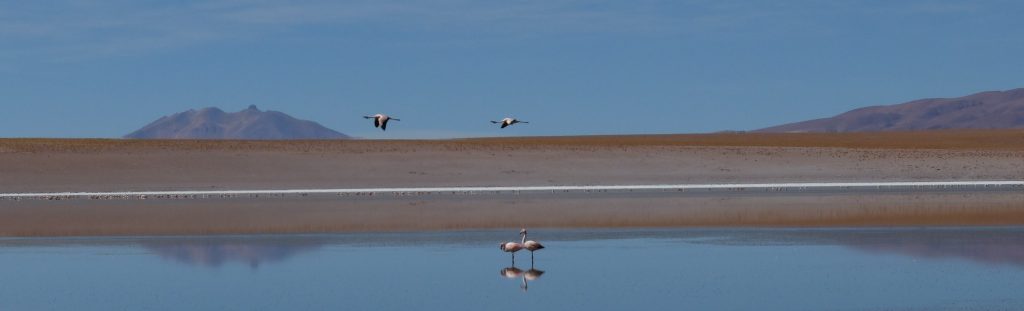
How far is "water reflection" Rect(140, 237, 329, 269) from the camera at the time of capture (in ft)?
60.9

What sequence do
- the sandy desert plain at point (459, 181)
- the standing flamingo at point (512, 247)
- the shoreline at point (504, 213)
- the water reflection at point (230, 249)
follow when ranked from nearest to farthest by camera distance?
the standing flamingo at point (512, 247)
the water reflection at point (230, 249)
the shoreline at point (504, 213)
the sandy desert plain at point (459, 181)

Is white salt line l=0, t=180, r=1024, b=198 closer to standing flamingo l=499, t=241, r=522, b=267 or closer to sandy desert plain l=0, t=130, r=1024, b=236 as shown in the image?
sandy desert plain l=0, t=130, r=1024, b=236

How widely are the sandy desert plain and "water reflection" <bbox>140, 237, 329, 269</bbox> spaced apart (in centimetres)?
163

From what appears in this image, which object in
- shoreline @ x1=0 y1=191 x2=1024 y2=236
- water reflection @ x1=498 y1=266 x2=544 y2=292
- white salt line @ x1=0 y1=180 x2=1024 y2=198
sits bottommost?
water reflection @ x1=498 y1=266 x2=544 y2=292

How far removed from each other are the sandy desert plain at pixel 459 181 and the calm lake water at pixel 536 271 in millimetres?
2398

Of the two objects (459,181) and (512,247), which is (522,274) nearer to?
(512,247)

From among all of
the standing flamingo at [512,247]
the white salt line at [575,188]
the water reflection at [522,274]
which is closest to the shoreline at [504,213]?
the white salt line at [575,188]

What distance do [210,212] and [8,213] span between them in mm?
3492

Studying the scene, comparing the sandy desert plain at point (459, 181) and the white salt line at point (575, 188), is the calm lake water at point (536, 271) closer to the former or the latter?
the sandy desert plain at point (459, 181)

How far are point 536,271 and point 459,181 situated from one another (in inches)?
838

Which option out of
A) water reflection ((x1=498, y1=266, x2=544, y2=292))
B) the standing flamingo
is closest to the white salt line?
the standing flamingo

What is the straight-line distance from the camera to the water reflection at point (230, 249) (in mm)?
18550

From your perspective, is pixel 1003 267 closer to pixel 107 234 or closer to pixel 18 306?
pixel 18 306

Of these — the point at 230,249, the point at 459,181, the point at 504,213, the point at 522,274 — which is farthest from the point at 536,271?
the point at 459,181
